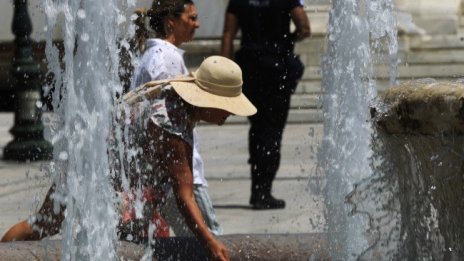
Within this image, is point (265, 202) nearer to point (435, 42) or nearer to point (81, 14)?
point (81, 14)

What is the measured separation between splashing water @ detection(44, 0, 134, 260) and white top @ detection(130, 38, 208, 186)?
1.00m

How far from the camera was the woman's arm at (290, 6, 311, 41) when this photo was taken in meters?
9.98

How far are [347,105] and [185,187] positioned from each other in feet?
6.03

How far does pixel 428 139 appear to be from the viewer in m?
4.59

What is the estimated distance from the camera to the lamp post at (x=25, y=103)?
13.5 metres

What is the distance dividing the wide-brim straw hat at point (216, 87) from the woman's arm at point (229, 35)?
3943 mm

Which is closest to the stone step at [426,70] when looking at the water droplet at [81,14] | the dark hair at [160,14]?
the dark hair at [160,14]

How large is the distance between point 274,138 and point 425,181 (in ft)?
17.7

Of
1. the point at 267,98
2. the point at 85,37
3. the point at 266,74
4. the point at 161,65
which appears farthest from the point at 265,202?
the point at 85,37

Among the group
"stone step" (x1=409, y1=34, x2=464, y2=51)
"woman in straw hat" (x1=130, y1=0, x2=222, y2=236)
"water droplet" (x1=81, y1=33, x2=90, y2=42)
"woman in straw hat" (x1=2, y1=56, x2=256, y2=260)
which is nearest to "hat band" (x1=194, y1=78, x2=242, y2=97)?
"woman in straw hat" (x1=2, y1=56, x2=256, y2=260)

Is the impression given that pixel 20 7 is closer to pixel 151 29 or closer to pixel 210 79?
pixel 151 29

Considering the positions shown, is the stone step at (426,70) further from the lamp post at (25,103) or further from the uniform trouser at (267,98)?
the uniform trouser at (267,98)

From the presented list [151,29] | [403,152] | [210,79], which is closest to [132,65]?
[151,29]

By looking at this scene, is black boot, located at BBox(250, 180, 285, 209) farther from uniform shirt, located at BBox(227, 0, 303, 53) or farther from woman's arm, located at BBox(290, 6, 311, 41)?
woman's arm, located at BBox(290, 6, 311, 41)
